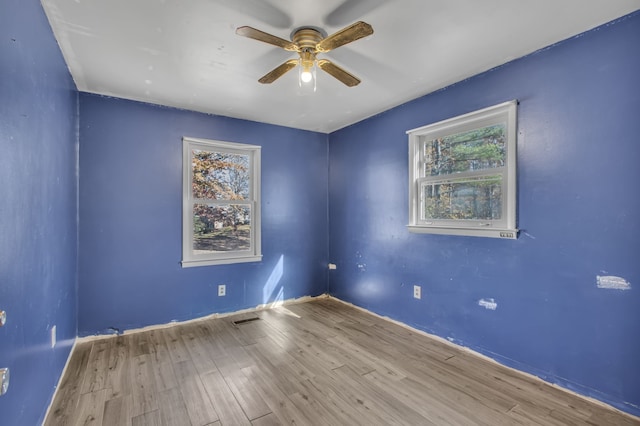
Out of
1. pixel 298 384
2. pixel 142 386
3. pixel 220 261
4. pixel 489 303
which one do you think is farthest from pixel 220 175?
pixel 489 303

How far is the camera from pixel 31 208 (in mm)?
1560

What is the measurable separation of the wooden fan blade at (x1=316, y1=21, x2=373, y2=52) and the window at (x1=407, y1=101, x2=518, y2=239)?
1.44 m

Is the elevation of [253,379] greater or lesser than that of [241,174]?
lesser

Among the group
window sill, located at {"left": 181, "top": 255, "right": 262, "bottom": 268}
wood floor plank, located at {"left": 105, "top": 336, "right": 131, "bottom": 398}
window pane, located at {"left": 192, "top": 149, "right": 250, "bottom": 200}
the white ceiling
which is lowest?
wood floor plank, located at {"left": 105, "top": 336, "right": 131, "bottom": 398}

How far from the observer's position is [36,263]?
1637 mm

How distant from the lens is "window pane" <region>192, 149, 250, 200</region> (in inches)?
141

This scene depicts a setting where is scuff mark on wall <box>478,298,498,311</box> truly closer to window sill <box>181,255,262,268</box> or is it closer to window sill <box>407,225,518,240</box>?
window sill <box>407,225,518,240</box>

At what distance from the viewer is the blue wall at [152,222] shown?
9.74ft

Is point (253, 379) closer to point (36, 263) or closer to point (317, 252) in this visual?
point (36, 263)

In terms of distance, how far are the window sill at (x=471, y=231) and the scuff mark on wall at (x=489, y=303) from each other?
1.78 feet

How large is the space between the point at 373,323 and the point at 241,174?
2.44 m

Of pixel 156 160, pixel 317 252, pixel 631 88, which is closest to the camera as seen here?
pixel 631 88

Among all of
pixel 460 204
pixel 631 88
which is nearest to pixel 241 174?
pixel 460 204

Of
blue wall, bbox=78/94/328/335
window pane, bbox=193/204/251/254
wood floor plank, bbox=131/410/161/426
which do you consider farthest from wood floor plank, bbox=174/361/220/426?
window pane, bbox=193/204/251/254
